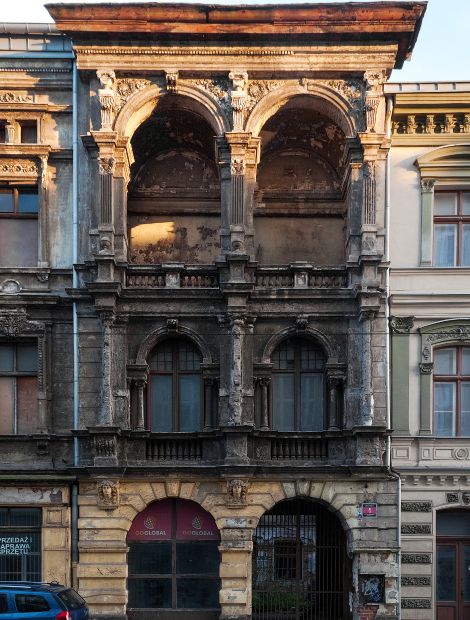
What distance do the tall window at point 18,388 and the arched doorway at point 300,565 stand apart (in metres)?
6.13

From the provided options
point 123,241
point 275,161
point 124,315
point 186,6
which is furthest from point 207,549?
point 186,6

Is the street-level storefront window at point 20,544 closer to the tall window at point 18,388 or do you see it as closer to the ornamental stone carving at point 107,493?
the ornamental stone carving at point 107,493

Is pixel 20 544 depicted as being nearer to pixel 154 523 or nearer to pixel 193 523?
pixel 154 523

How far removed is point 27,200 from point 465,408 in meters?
11.6

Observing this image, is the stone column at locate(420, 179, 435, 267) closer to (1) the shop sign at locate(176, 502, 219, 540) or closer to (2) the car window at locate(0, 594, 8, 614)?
(1) the shop sign at locate(176, 502, 219, 540)

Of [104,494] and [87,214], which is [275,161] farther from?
[104,494]

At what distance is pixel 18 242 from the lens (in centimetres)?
2284

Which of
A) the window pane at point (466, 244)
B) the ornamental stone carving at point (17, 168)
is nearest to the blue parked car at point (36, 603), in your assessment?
the ornamental stone carving at point (17, 168)

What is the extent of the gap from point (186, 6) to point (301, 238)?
6.41m

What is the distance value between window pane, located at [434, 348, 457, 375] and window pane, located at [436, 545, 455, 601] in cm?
408

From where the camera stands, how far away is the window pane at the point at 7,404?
22.3 m

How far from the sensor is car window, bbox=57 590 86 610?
17328 millimetres

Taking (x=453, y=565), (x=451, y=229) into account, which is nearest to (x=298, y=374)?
(x=451, y=229)

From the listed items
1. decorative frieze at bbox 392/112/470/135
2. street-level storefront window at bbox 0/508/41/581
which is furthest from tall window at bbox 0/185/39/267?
decorative frieze at bbox 392/112/470/135
